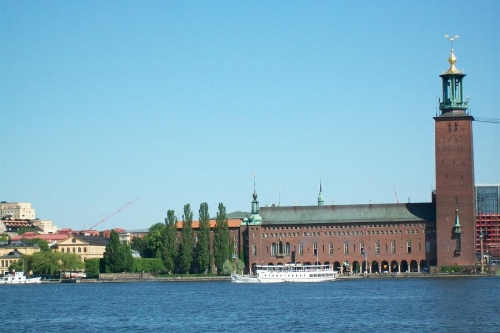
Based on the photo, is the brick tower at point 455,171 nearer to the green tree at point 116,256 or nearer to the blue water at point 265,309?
the blue water at point 265,309

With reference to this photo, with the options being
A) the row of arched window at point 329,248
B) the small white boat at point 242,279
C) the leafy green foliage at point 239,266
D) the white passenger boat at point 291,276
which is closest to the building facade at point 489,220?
the row of arched window at point 329,248

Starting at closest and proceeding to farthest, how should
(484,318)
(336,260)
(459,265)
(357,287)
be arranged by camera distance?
(484,318) → (357,287) → (459,265) → (336,260)

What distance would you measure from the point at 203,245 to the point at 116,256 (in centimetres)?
831

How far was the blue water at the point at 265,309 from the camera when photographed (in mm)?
54938

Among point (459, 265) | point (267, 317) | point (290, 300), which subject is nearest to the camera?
point (267, 317)

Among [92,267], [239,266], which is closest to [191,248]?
[239,266]

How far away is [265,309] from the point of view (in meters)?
66.4

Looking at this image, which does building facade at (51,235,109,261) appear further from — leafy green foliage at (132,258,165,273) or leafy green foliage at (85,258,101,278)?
leafy green foliage at (132,258,165,273)

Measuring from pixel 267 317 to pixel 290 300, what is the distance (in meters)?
15.1

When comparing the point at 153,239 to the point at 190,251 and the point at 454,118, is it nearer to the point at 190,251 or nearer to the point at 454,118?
the point at 190,251

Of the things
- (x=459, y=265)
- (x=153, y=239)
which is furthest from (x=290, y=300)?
(x=153, y=239)

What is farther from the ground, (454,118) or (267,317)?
(454,118)

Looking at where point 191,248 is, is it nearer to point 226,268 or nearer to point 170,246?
point 170,246

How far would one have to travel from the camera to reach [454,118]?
4377 inches
